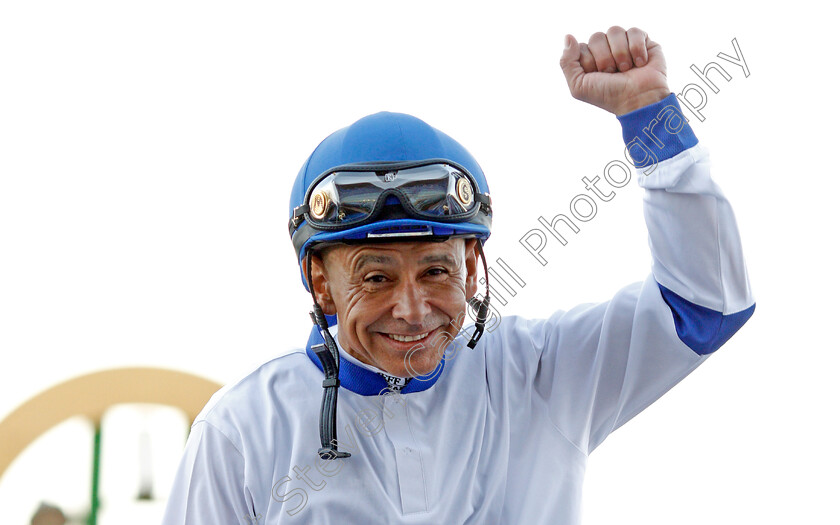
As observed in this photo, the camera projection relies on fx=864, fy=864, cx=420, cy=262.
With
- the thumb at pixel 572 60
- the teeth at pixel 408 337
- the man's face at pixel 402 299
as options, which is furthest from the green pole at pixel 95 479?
the thumb at pixel 572 60

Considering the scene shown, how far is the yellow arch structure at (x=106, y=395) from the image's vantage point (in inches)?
128

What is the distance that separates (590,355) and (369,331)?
555 mm

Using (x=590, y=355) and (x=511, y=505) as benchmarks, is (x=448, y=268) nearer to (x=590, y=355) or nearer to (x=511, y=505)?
(x=590, y=355)

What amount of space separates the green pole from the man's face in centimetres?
170

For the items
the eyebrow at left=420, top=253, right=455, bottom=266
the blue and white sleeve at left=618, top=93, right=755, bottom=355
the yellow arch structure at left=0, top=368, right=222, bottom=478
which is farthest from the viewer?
the yellow arch structure at left=0, top=368, right=222, bottom=478

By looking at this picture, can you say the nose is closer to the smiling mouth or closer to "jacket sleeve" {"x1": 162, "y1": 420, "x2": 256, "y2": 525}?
the smiling mouth

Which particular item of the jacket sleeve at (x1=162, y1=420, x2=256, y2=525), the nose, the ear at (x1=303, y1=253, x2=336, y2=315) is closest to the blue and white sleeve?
the nose

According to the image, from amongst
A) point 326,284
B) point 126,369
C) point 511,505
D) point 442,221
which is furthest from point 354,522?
point 126,369

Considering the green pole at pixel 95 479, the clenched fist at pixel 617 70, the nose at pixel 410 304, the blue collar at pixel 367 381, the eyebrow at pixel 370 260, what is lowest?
the green pole at pixel 95 479

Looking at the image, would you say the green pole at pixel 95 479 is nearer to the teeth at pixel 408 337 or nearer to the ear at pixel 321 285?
the ear at pixel 321 285

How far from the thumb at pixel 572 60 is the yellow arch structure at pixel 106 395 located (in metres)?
1.96

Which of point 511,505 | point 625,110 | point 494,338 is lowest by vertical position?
point 511,505

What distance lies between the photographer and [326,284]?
2.17 metres

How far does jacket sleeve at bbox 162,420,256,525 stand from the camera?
6.82 ft
